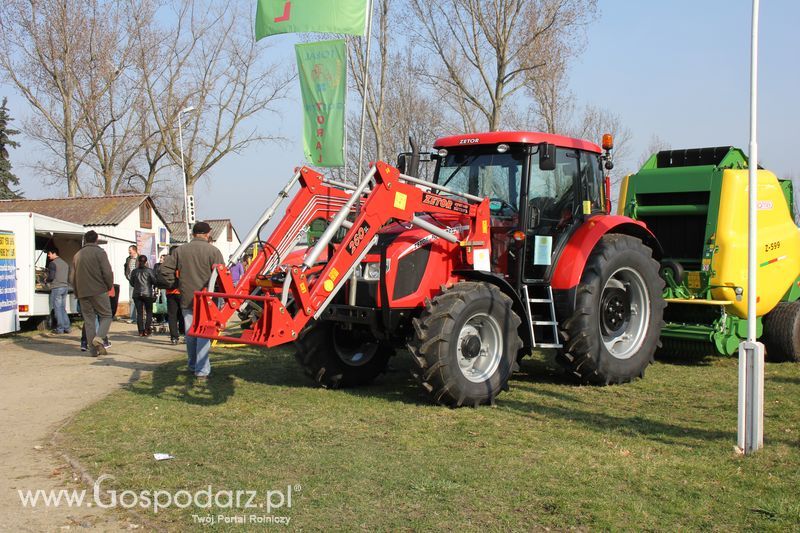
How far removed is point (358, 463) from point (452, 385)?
5.96 ft

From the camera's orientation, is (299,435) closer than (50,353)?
Yes

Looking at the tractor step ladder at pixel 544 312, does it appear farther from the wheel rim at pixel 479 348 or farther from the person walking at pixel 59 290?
the person walking at pixel 59 290

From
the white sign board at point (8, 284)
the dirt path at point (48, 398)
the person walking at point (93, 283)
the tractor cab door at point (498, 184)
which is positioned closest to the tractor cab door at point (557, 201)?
the tractor cab door at point (498, 184)

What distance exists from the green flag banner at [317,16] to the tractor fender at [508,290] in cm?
567

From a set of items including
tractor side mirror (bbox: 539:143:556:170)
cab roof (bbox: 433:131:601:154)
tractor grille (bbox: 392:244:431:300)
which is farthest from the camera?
cab roof (bbox: 433:131:601:154)

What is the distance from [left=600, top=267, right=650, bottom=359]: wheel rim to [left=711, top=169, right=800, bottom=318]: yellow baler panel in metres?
1.38

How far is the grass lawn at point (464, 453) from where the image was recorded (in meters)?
4.59

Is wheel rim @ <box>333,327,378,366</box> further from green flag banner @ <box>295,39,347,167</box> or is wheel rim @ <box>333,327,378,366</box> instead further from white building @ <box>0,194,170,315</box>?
white building @ <box>0,194,170,315</box>

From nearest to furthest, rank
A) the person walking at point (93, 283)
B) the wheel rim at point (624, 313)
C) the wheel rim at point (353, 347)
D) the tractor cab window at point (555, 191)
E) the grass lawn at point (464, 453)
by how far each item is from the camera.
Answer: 1. the grass lawn at point (464, 453)
2. the tractor cab window at point (555, 191)
3. the wheel rim at point (353, 347)
4. the wheel rim at point (624, 313)
5. the person walking at point (93, 283)

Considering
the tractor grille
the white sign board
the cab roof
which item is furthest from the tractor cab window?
the white sign board

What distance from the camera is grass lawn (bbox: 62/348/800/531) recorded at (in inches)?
181

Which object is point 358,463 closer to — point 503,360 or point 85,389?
point 503,360

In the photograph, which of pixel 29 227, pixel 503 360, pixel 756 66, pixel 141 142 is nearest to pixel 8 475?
pixel 503 360

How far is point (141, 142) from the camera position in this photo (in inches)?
1522
